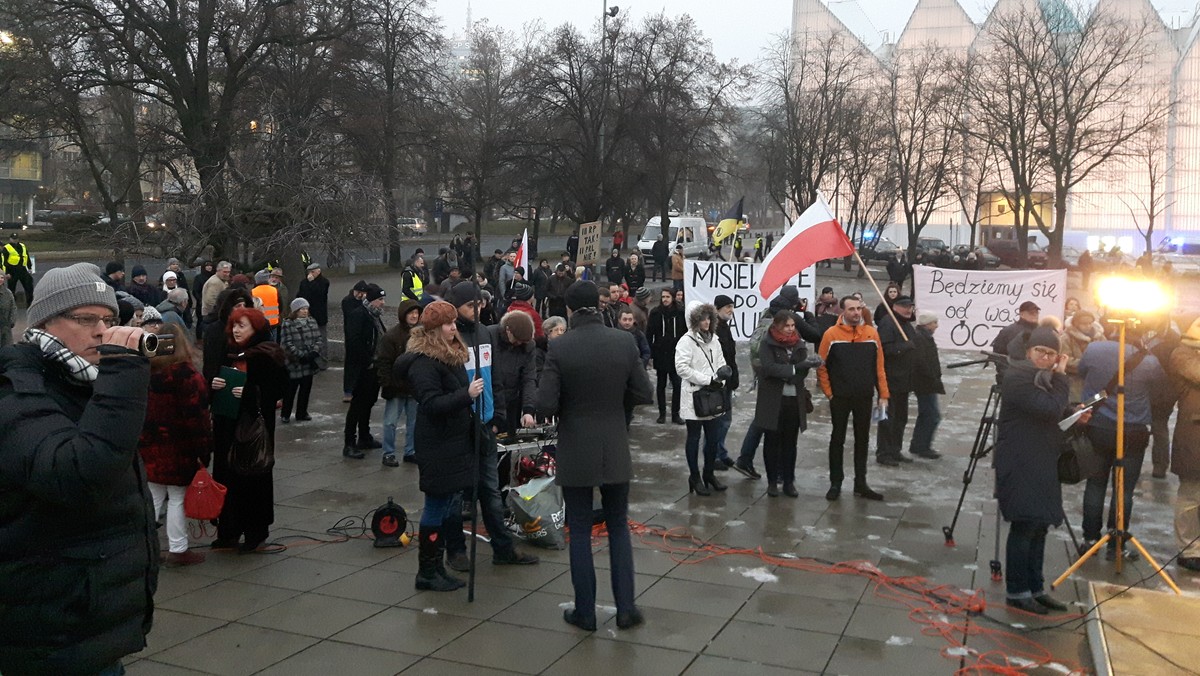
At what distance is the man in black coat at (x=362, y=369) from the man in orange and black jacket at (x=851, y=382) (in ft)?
14.5

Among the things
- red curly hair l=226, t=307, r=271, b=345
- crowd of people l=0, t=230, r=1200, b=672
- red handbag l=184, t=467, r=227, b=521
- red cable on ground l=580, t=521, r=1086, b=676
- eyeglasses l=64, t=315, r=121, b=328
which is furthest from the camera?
red curly hair l=226, t=307, r=271, b=345

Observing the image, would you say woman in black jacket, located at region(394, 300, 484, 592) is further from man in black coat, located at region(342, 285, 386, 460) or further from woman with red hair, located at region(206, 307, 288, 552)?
man in black coat, located at region(342, 285, 386, 460)

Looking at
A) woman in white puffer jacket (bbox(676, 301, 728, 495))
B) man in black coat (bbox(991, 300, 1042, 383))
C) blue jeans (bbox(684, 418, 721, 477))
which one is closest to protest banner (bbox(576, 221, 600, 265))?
man in black coat (bbox(991, 300, 1042, 383))

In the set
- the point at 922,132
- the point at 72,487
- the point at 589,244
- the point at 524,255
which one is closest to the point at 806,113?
the point at 922,132

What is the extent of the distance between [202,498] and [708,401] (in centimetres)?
425

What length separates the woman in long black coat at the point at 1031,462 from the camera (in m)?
6.23

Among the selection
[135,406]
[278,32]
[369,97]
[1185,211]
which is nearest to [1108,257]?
[1185,211]

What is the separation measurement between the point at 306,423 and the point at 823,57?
116 feet

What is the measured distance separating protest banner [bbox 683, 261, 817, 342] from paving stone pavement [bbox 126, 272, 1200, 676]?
15.7 ft

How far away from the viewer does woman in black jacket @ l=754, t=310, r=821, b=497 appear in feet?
30.5

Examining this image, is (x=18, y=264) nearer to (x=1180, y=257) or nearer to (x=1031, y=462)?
(x=1031, y=462)

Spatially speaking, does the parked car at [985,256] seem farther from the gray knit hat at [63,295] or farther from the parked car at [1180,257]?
the gray knit hat at [63,295]

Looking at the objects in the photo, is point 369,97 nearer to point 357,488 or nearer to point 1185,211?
point 357,488

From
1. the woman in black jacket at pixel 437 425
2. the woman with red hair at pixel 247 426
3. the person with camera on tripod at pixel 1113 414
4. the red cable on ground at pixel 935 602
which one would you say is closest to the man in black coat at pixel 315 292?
the woman with red hair at pixel 247 426
